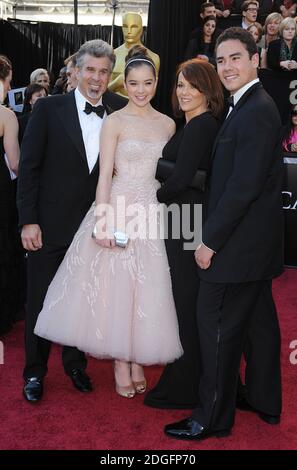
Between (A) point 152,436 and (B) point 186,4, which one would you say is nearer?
(A) point 152,436

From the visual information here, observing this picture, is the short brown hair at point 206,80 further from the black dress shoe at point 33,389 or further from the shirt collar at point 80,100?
the black dress shoe at point 33,389

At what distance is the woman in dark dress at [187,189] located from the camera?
94.4 inches

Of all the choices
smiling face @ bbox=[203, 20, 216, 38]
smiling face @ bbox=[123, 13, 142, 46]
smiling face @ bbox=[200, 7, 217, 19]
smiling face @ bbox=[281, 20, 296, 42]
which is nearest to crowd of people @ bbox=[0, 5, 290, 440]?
smiling face @ bbox=[123, 13, 142, 46]

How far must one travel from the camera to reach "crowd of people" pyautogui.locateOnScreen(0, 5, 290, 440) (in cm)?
229

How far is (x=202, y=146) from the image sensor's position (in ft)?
7.84

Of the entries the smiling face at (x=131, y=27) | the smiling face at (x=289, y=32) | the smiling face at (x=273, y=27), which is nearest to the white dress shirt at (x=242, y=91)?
the smiling face at (x=131, y=27)

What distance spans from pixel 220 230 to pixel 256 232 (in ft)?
0.53

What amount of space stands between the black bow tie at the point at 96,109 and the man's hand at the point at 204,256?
2.95 feet

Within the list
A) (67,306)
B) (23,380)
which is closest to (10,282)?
(23,380)

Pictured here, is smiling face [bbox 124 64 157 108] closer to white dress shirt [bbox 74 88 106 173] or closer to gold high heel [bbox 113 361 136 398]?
white dress shirt [bbox 74 88 106 173]

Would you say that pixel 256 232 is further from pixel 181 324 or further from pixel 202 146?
pixel 181 324

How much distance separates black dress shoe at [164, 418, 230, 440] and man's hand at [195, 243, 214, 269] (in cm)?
70

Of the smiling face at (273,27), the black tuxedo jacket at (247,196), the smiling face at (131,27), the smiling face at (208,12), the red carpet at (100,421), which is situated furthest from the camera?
the smiling face at (208,12)

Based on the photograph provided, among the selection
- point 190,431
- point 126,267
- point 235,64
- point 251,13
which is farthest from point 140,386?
point 251,13
